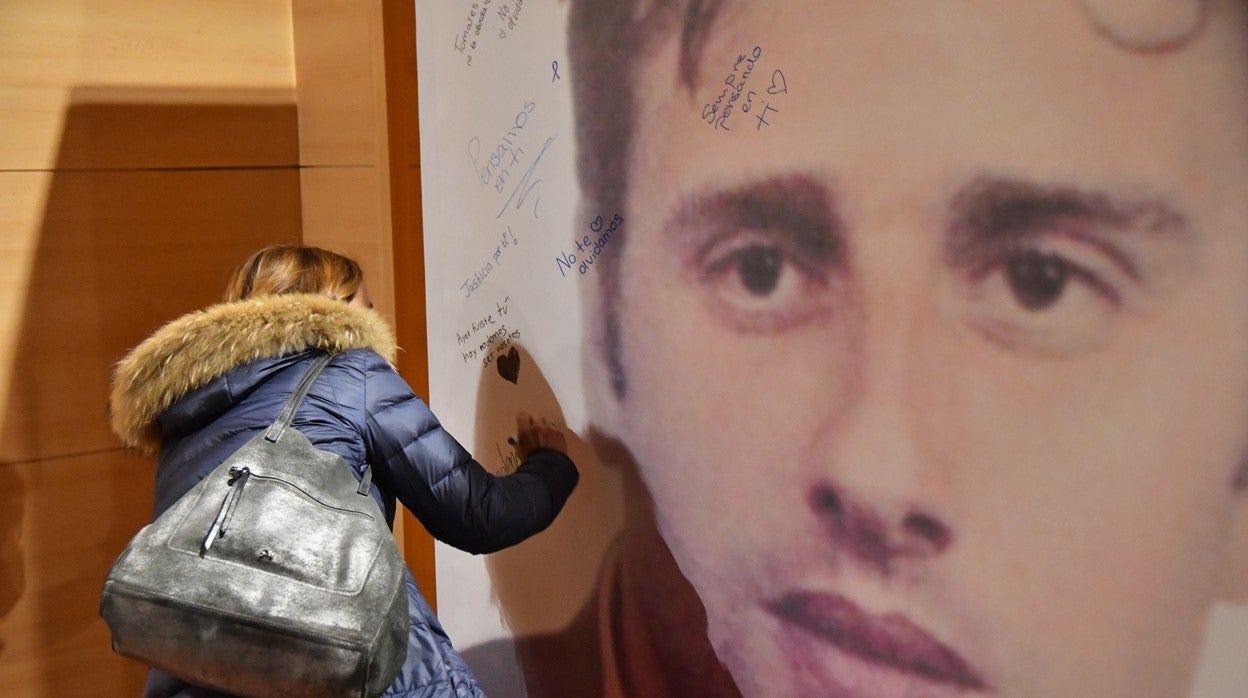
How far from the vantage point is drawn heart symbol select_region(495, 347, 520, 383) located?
2.30 m

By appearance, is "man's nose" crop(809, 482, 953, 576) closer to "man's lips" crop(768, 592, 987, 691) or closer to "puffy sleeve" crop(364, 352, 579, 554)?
"man's lips" crop(768, 592, 987, 691)

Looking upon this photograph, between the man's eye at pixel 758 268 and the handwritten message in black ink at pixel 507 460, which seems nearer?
the man's eye at pixel 758 268

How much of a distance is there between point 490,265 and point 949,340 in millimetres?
1075

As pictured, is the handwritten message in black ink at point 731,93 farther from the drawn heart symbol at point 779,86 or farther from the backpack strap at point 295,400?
the backpack strap at point 295,400

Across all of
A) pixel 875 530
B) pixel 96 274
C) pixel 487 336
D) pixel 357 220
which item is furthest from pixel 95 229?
pixel 875 530

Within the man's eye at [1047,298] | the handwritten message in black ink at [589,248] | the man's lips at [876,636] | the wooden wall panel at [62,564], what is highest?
the handwritten message in black ink at [589,248]

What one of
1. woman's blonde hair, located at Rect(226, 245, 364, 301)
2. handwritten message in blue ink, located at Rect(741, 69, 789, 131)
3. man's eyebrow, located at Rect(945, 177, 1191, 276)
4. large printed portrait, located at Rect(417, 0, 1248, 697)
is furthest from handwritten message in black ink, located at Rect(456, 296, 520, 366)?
man's eyebrow, located at Rect(945, 177, 1191, 276)

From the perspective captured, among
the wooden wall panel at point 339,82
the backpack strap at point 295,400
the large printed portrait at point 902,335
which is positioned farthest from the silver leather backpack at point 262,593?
the wooden wall panel at point 339,82

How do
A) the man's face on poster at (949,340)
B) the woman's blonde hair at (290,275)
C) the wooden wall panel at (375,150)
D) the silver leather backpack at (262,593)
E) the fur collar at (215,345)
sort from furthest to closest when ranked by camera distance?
1. the wooden wall panel at (375,150)
2. the woman's blonde hair at (290,275)
3. the fur collar at (215,345)
4. the silver leather backpack at (262,593)
5. the man's face on poster at (949,340)

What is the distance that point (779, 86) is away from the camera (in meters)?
1.68

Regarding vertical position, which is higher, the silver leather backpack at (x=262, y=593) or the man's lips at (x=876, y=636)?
the silver leather backpack at (x=262, y=593)

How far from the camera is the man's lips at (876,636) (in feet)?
5.14

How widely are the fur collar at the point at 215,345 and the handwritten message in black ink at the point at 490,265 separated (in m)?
0.47

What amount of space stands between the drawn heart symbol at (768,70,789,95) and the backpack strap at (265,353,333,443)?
0.78 m
